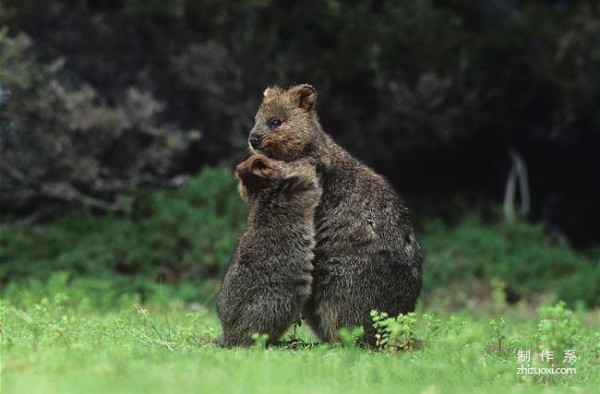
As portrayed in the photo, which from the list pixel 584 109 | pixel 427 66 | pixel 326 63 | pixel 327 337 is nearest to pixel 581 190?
pixel 584 109

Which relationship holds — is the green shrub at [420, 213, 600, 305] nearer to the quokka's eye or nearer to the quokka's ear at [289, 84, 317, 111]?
the quokka's ear at [289, 84, 317, 111]

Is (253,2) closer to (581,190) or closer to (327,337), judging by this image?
(581,190)

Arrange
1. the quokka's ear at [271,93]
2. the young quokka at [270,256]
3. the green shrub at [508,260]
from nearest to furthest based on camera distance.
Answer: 1. the young quokka at [270,256]
2. the quokka's ear at [271,93]
3. the green shrub at [508,260]

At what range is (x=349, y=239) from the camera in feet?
29.0

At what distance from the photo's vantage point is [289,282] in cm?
838

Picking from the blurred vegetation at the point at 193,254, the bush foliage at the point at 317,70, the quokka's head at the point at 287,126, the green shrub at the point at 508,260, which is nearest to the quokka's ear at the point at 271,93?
the quokka's head at the point at 287,126

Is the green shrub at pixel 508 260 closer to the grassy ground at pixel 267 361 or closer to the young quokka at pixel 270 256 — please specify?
the grassy ground at pixel 267 361

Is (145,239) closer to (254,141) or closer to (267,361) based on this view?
(254,141)

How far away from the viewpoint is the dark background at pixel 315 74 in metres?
17.4

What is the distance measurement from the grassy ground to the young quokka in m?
0.31

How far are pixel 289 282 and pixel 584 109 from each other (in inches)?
468

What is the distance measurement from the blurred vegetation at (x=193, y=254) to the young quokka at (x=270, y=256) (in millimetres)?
6862

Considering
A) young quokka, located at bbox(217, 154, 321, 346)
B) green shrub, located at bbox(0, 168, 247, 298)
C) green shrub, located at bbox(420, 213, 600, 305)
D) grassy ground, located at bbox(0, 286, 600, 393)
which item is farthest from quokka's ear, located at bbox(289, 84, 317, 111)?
green shrub, located at bbox(420, 213, 600, 305)

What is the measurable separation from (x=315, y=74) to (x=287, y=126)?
881 centimetres
